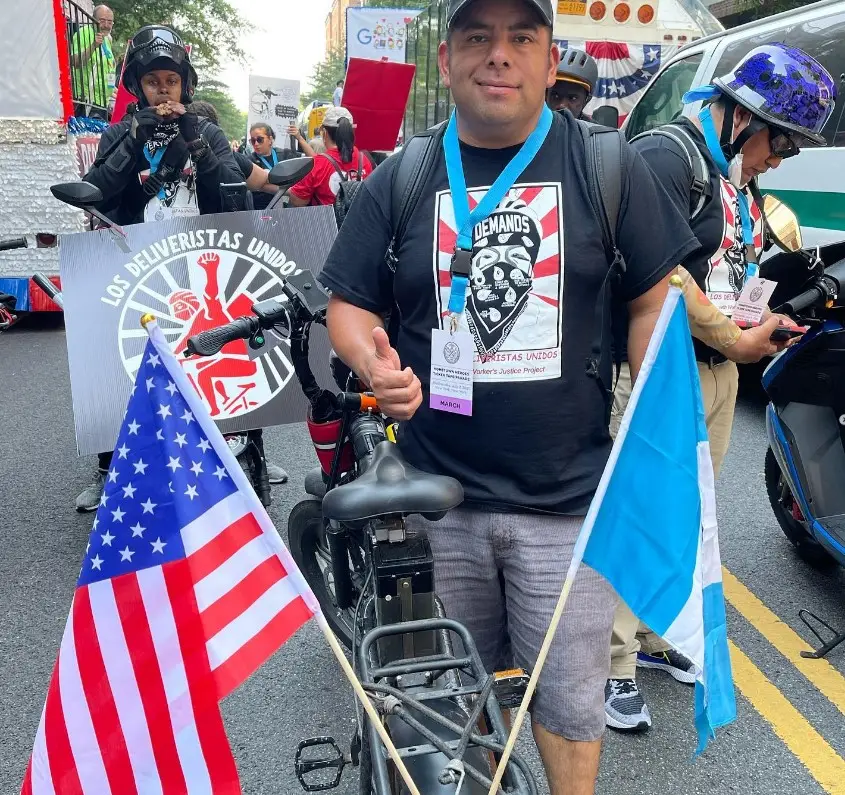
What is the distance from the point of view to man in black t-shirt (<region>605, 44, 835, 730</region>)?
2.70m

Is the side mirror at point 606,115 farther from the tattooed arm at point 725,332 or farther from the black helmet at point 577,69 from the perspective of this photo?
the tattooed arm at point 725,332

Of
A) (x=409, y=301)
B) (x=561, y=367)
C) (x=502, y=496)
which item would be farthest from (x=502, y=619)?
(x=409, y=301)

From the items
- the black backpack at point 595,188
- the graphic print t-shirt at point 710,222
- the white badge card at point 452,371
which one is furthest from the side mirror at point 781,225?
the white badge card at point 452,371

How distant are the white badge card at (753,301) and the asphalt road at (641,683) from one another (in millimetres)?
1320

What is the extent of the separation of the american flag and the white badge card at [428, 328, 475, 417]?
1.56ft

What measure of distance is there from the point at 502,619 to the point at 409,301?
2.60ft

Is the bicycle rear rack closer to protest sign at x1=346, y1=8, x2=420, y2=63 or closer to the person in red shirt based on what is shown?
the person in red shirt

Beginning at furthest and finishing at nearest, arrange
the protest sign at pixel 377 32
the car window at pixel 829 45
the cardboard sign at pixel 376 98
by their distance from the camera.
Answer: the protest sign at pixel 377 32 < the cardboard sign at pixel 376 98 < the car window at pixel 829 45

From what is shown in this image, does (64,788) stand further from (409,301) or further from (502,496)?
(409,301)

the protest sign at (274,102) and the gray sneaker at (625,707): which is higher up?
the protest sign at (274,102)

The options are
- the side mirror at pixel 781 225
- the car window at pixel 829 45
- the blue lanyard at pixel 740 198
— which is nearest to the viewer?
the blue lanyard at pixel 740 198

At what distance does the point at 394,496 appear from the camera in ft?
6.12

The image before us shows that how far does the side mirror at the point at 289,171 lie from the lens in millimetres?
3512

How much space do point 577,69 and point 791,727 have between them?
2854 millimetres
